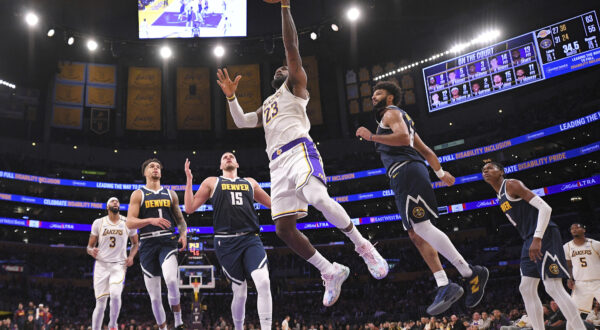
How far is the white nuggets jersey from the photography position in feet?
18.7

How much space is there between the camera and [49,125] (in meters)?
37.9

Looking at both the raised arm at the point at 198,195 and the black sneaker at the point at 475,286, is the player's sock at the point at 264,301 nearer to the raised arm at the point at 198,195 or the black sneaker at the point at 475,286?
the raised arm at the point at 198,195

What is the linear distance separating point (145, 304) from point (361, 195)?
18.9 metres

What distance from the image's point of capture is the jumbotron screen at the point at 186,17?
30406 mm

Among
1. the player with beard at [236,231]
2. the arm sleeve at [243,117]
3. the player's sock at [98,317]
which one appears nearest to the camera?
the arm sleeve at [243,117]

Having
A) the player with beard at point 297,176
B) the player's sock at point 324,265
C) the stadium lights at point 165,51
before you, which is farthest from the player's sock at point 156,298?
the stadium lights at point 165,51

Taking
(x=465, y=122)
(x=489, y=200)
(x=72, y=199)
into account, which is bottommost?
(x=489, y=200)

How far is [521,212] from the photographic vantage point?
7.09 m

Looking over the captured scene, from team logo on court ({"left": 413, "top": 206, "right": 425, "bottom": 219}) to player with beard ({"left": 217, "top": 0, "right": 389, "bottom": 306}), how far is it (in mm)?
648

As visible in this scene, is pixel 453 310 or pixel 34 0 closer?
pixel 453 310

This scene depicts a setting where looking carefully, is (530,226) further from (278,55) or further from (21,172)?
(21,172)

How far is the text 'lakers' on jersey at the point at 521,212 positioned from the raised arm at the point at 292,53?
372 cm

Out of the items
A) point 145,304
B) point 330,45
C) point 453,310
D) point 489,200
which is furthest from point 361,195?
point 145,304

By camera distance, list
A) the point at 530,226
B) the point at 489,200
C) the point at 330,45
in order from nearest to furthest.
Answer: the point at 530,226
the point at 489,200
the point at 330,45
